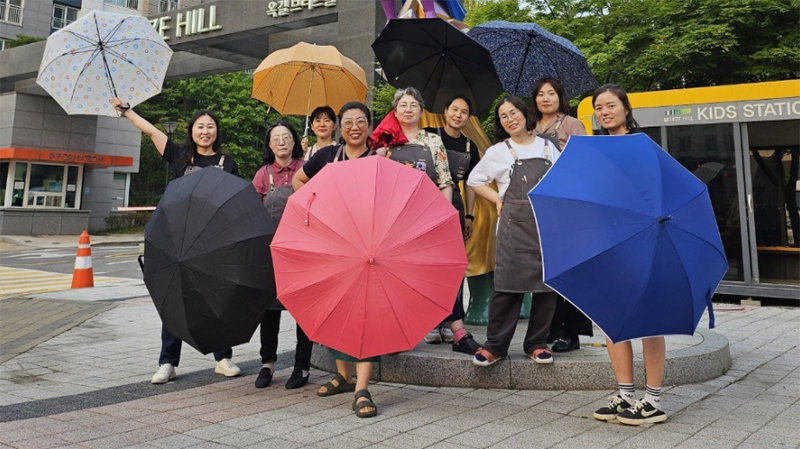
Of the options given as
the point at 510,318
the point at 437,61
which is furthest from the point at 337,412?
the point at 437,61

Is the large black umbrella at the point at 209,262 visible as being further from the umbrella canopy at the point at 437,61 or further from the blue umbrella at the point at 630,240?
the umbrella canopy at the point at 437,61

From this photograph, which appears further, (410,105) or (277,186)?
(277,186)

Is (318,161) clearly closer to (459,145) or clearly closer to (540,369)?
(459,145)

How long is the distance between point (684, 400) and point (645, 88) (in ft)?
47.9

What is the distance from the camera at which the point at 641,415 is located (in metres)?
3.41

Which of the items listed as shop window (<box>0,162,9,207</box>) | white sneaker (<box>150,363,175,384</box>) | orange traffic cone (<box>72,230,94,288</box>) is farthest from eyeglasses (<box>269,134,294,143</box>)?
shop window (<box>0,162,9,207</box>)

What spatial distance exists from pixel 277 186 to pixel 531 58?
9.20 feet

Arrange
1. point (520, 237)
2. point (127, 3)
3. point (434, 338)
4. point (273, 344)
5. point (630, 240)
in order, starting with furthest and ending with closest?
1. point (127, 3)
2. point (434, 338)
3. point (273, 344)
4. point (520, 237)
5. point (630, 240)

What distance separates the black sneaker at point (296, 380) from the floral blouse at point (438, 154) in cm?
175

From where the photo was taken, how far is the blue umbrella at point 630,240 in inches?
114

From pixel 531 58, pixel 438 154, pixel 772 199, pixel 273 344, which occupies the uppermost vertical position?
pixel 531 58

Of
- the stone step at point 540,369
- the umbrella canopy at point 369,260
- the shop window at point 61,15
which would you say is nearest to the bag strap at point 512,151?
the umbrella canopy at point 369,260

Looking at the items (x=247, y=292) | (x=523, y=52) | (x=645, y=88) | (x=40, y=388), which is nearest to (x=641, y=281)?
(x=247, y=292)

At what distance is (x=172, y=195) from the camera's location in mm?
3754
